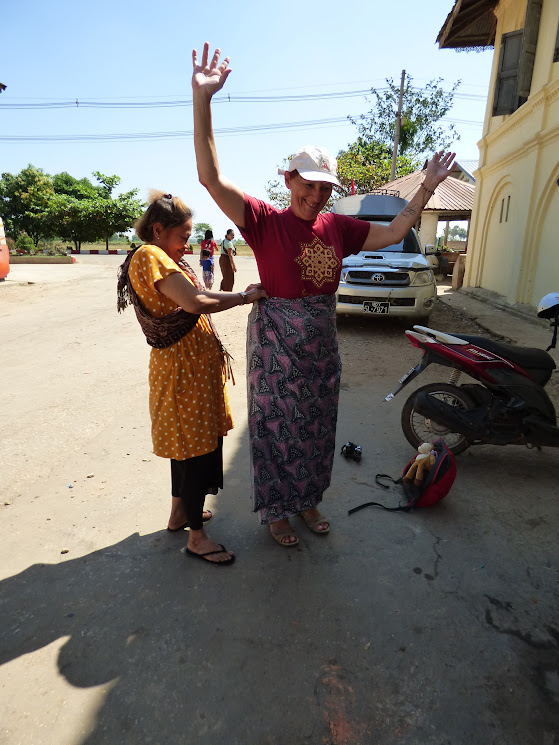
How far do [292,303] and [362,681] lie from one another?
1.54 m

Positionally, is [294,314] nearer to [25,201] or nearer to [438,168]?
[438,168]

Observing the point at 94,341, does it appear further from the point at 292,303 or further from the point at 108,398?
the point at 292,303

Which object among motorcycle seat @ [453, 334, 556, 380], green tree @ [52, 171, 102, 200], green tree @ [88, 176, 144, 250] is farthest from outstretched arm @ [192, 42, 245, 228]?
green tree @ [52, 171, 102, 200]

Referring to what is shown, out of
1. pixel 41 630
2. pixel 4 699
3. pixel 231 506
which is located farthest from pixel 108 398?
pixel 4 699

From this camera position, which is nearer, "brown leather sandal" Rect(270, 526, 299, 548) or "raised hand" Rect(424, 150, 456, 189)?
"brown leather sandal" Rect(270, 526, 299, 548)

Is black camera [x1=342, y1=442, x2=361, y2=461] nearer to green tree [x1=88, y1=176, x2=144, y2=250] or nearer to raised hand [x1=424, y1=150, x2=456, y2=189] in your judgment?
raised hand [x1=424, y1=150, x2=456, y2=189]

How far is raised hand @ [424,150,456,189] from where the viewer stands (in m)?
2.51

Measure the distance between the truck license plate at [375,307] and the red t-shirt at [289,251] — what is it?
5.24 m

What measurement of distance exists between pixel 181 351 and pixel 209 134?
3.01 ft

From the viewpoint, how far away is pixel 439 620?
1.94m

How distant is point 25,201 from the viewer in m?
36.8

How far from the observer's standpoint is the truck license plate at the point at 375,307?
23.9 feet

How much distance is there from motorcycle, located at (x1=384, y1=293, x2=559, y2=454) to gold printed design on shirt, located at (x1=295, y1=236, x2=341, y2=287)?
1436 millimetres

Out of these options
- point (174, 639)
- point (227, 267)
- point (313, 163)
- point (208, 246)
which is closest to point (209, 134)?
point (313, 163)
